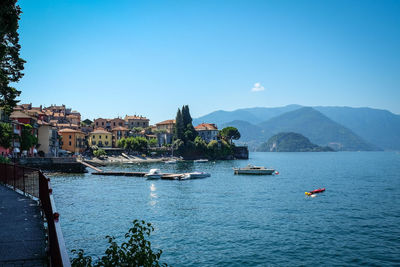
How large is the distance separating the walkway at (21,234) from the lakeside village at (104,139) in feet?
165

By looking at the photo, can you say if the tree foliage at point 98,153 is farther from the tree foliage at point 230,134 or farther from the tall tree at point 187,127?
the tree foliage at point 230,134

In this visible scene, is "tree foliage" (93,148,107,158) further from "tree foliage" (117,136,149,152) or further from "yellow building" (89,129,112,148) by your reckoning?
"yellow building" (89,129,112,148)

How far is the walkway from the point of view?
27.0 feet

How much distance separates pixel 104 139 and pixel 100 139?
5.67ft

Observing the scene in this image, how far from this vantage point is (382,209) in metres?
35.2

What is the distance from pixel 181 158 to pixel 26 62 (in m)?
128

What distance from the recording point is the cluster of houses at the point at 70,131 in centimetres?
7375

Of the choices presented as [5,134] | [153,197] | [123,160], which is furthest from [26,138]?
[123,160]

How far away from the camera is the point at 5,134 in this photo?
182 feet

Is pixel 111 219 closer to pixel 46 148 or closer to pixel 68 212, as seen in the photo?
pixel 68 212

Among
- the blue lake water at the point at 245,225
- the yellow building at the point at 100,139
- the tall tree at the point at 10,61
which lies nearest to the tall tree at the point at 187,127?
the yellow building at the point at 100,139

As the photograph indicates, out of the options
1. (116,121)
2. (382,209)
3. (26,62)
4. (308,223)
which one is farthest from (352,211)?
(116,121)

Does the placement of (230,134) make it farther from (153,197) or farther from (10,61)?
(10,61)

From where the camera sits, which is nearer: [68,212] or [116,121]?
[68,212]
